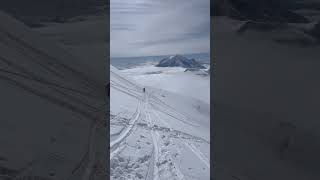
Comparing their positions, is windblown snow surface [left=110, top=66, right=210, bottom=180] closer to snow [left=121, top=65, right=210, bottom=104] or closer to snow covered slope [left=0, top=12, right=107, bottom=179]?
snow [left=121, top=65, right=210, bottom=104]

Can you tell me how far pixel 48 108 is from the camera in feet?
9.05

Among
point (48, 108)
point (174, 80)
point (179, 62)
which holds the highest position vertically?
point (179, 62)

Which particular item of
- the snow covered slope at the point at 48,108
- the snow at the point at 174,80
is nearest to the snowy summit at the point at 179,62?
the snow at the point at 174,80

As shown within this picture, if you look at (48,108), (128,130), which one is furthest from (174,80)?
(48,108)

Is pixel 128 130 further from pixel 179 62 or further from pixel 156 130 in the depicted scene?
pixel 179 62

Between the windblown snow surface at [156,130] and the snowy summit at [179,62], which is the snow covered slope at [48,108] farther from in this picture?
the snowy summit at [179,62]

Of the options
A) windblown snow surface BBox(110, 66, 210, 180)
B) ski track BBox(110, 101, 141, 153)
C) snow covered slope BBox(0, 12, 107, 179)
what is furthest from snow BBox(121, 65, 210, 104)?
snow covered slope BBox(0, 12, 107, 179)

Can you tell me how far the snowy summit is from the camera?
2.86m

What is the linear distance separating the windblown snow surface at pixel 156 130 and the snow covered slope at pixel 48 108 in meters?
0.14

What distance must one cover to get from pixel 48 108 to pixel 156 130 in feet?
2.63

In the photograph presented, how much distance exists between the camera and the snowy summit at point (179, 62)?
2864 mm

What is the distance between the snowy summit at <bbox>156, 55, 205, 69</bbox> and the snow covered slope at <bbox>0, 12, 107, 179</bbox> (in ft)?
1.58
